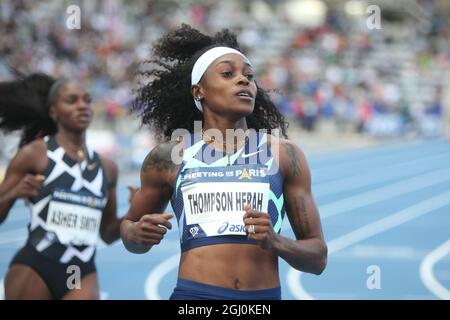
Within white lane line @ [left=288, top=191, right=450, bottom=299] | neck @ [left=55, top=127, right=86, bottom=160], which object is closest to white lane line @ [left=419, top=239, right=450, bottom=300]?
white lane line @ [left=288, top=191, right=450, bottom=299]

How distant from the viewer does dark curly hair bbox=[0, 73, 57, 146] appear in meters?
5.12

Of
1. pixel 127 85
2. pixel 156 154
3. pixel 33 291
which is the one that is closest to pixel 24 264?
pixel 33 291

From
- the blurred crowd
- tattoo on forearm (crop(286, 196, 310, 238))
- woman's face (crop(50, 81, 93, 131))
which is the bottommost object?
tattoo on forearm (crop(286, 196, 310, 238))

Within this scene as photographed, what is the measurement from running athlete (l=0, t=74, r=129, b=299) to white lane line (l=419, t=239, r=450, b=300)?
7.83ft

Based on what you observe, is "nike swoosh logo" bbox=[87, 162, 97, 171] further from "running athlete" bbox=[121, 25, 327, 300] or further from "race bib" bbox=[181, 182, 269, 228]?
"race bib" bbox=[181, 182, 269, 228]

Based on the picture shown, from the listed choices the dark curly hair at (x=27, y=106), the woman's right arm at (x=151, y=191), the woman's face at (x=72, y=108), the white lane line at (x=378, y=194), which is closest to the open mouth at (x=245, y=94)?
the woman's right arm at (x=151, y=191)

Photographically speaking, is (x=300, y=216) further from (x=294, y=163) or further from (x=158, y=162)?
(x=158, y=162)

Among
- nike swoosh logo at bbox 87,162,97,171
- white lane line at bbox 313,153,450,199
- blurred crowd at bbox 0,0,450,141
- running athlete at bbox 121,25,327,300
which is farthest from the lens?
blurred crowd at bbox 0,0,450,141

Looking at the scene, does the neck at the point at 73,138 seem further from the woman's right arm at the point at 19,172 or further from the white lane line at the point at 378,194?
the white lane line at the point at 378,194

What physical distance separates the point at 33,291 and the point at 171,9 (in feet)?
59.1

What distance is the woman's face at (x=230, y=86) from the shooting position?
3320 mm

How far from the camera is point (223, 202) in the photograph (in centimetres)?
325
